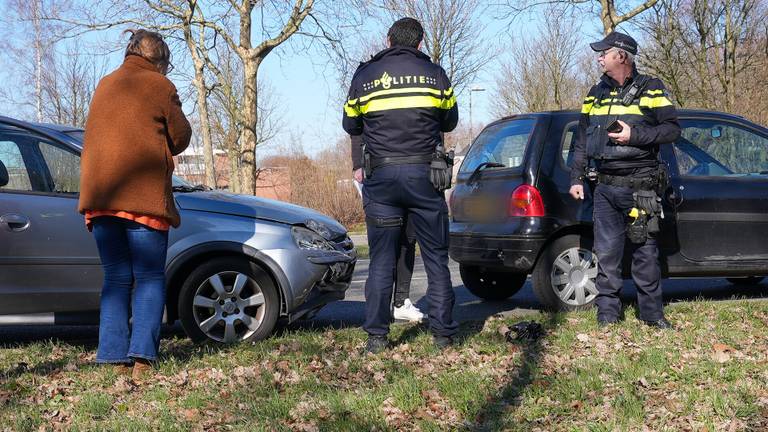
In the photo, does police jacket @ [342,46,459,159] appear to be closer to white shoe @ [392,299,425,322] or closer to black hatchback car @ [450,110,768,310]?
white shoe @ [392,299,425,322]

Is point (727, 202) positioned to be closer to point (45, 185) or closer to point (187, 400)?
point (187, 400)

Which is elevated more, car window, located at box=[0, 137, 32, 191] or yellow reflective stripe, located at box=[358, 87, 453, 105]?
yellow reflective stripe, located at box=[358, 87, 453, 105]

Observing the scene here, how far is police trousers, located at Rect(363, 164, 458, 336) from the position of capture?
5113 millimetres

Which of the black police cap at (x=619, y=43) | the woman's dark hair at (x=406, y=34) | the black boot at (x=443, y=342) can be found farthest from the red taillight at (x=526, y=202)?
the woman's dark hair at (x=406, y=34)

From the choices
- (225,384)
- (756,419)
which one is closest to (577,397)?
(756,419)

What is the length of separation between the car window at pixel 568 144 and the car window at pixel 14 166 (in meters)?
4.13

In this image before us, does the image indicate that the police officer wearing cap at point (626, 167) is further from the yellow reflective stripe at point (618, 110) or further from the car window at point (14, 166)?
the car window at point (14, 166)

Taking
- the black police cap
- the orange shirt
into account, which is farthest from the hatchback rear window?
the orange shirt

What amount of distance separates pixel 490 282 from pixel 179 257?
11.0 feet

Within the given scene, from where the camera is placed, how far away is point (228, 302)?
19.0ft

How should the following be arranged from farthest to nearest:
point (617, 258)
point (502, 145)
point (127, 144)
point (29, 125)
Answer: point (502, 145) → point (29, 125) → point (617, 258) → point (127, 144)

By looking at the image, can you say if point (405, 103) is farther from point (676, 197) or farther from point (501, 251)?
point (676, 197)

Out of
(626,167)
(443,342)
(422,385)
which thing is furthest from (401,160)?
(626,167)

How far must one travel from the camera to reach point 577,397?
405 cm
